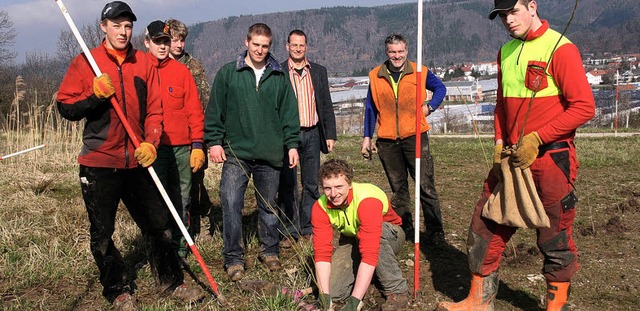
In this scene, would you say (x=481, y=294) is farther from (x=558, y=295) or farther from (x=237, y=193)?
(x=237, y=193)

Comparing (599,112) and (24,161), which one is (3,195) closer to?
(24,161)

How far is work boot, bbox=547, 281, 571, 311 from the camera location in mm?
3572

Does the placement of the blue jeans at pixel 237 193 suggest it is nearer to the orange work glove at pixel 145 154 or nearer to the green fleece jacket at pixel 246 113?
the green fleece jacket at pixel 246 113

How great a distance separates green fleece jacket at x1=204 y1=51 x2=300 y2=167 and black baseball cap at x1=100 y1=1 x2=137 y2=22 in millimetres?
1127

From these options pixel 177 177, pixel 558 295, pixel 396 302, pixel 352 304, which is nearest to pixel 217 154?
pixel 177 177

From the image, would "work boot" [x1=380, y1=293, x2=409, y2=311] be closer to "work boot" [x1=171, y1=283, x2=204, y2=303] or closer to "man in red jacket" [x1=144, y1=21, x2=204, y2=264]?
"work boot" [x1=171, y1=283, x2=204, y2=303]

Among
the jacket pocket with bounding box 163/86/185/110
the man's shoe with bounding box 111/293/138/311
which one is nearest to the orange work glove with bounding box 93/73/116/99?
the jacket pocket with bounding box 163/86/185/110

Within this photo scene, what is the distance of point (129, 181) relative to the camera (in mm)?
4031

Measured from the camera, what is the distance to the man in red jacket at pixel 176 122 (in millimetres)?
4852

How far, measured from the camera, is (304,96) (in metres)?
5.53

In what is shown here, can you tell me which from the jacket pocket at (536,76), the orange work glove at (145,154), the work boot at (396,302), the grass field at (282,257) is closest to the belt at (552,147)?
the jacket pocket at (536,76)

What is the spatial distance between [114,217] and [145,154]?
558 mm

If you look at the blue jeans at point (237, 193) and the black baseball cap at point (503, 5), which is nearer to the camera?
the black baseball cap at point (503, 5)

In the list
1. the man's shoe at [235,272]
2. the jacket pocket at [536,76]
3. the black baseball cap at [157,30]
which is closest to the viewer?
the jacket pocket at [536,76]
